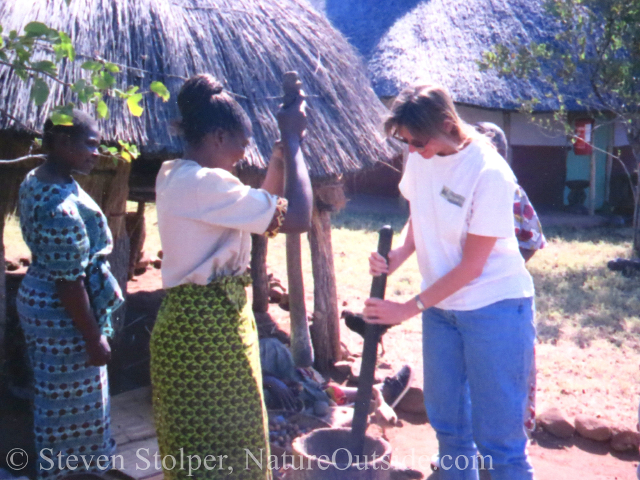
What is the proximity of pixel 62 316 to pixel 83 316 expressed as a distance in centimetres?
10

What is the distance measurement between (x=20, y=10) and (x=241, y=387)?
3.27 metres

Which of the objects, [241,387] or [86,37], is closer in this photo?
[241,387]

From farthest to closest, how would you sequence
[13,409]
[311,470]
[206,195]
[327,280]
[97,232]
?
[327,280], [13,409], [97,232], [311,470], [206,195]

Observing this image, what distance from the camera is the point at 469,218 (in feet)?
7.38

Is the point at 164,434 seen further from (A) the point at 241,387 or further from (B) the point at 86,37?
(B) the point at 86,37

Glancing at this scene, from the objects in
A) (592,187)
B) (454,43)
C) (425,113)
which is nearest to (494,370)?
(425,113)

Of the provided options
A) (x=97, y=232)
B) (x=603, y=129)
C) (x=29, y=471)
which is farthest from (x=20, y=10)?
(x=603, y=129)

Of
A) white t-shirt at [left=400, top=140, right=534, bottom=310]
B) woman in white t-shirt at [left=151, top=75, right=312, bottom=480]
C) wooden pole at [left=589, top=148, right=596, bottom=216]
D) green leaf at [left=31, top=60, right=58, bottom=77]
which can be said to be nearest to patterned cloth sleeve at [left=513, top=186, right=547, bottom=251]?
white t-shirt at [left=400, top=140, right=534, bottom=310]

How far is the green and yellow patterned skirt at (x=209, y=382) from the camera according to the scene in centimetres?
204

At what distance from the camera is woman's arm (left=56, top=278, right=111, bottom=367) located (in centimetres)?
246

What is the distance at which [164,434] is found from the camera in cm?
213

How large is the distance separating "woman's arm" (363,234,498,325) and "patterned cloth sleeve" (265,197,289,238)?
0.54 meters

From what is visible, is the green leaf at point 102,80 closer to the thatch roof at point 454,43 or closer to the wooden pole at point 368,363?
the wooden pole at point 368,363

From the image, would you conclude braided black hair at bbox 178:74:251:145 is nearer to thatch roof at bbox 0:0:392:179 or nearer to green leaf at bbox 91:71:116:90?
green leaf at bbox 91:71:116:90
